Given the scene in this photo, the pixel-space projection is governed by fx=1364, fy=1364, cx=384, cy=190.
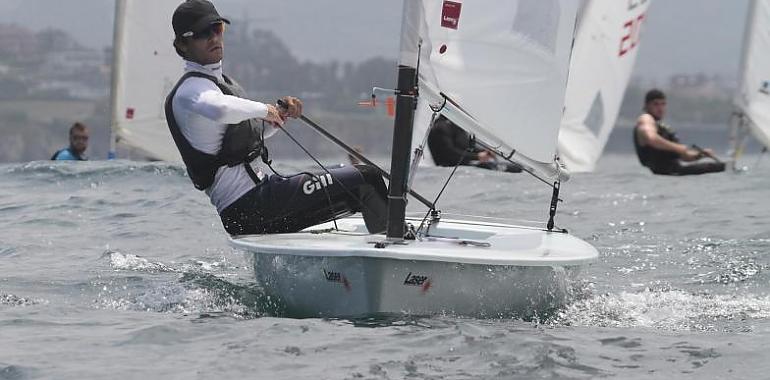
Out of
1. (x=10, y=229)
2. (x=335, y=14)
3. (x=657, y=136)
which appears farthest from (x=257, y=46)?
(x=10, y=229)

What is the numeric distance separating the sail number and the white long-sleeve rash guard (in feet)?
28.2

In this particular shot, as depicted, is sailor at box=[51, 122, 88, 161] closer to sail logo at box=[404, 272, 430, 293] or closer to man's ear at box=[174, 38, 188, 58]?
man's ear at box=[174, 38, 188, 58]

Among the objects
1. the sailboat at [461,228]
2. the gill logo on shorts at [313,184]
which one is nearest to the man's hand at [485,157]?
the sailboat at [461,228]

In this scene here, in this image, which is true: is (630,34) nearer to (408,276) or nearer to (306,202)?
(306,202)

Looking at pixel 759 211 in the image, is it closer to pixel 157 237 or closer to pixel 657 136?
pixel 657 136

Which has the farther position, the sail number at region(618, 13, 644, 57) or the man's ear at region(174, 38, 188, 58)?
the sail number at region(618, 13, 644, 57)

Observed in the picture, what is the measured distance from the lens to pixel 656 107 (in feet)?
40.8

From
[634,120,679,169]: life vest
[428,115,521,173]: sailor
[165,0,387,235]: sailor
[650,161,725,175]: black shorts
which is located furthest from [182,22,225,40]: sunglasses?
[650,161,725,175]: black shorts

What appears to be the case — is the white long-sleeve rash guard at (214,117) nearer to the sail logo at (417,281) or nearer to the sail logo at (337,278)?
the sail logo at (337,278)

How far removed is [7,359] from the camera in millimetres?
4316

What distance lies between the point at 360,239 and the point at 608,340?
1022 millimetres

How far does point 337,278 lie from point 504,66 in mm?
1321

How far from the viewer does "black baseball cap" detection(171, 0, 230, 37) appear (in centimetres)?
524

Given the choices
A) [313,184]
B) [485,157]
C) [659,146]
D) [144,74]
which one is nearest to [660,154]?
[659,146]
